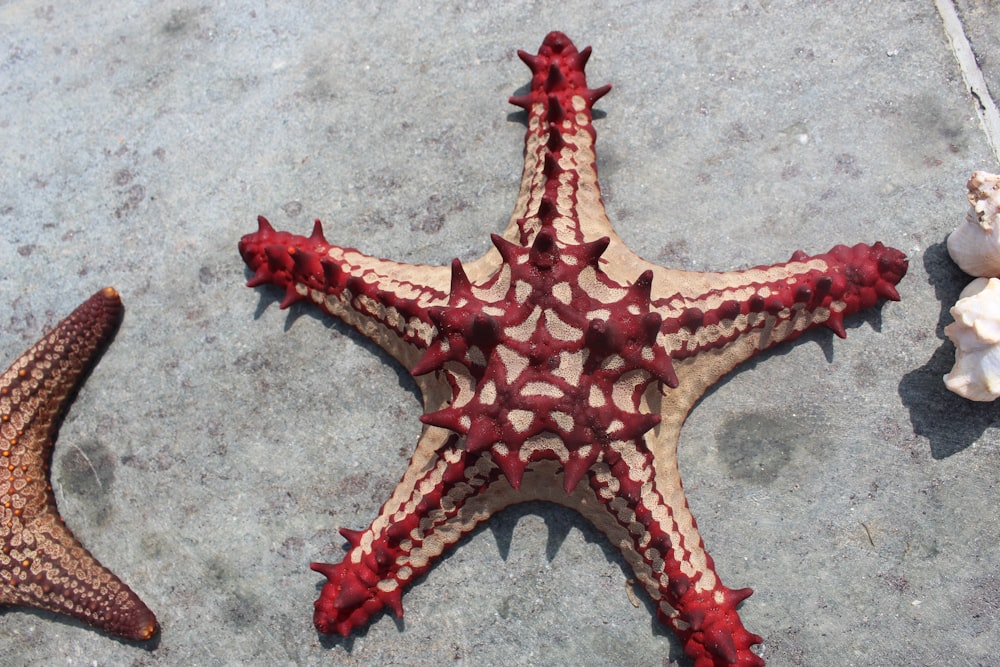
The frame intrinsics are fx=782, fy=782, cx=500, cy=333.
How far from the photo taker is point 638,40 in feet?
16.2

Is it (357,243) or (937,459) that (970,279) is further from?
(357,243)

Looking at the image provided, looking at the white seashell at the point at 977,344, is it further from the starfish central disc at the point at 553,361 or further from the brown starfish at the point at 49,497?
the brown starfish at the point at 49,497

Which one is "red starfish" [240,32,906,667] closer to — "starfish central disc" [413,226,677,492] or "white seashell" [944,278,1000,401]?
"starfish central disc" [413,226,677,492]

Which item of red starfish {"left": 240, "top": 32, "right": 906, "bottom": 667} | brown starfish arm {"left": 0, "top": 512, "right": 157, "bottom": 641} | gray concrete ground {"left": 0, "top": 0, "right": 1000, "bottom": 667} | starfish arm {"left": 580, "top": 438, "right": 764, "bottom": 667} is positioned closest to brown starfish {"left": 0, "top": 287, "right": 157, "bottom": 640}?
brown starfish arm {"left": 0, "top": 512, "right": 157, "bottom": 641}

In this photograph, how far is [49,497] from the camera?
14.6 ft

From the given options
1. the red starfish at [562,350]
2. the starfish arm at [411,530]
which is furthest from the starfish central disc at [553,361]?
the starfish arm at [411,530]

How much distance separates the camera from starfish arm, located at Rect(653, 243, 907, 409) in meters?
3.84

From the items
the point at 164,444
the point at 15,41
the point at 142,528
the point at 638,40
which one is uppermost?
the point at 15,41

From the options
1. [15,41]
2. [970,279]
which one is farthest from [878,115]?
[15,41]

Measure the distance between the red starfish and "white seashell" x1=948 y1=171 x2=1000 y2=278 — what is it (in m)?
0.42

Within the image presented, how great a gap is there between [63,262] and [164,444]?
141 cm

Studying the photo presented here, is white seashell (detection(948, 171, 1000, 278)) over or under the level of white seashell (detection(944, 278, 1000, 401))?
over

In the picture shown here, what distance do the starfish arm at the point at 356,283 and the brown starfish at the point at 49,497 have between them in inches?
42.0

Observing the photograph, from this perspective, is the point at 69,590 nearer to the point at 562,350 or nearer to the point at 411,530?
the point at 411,530
